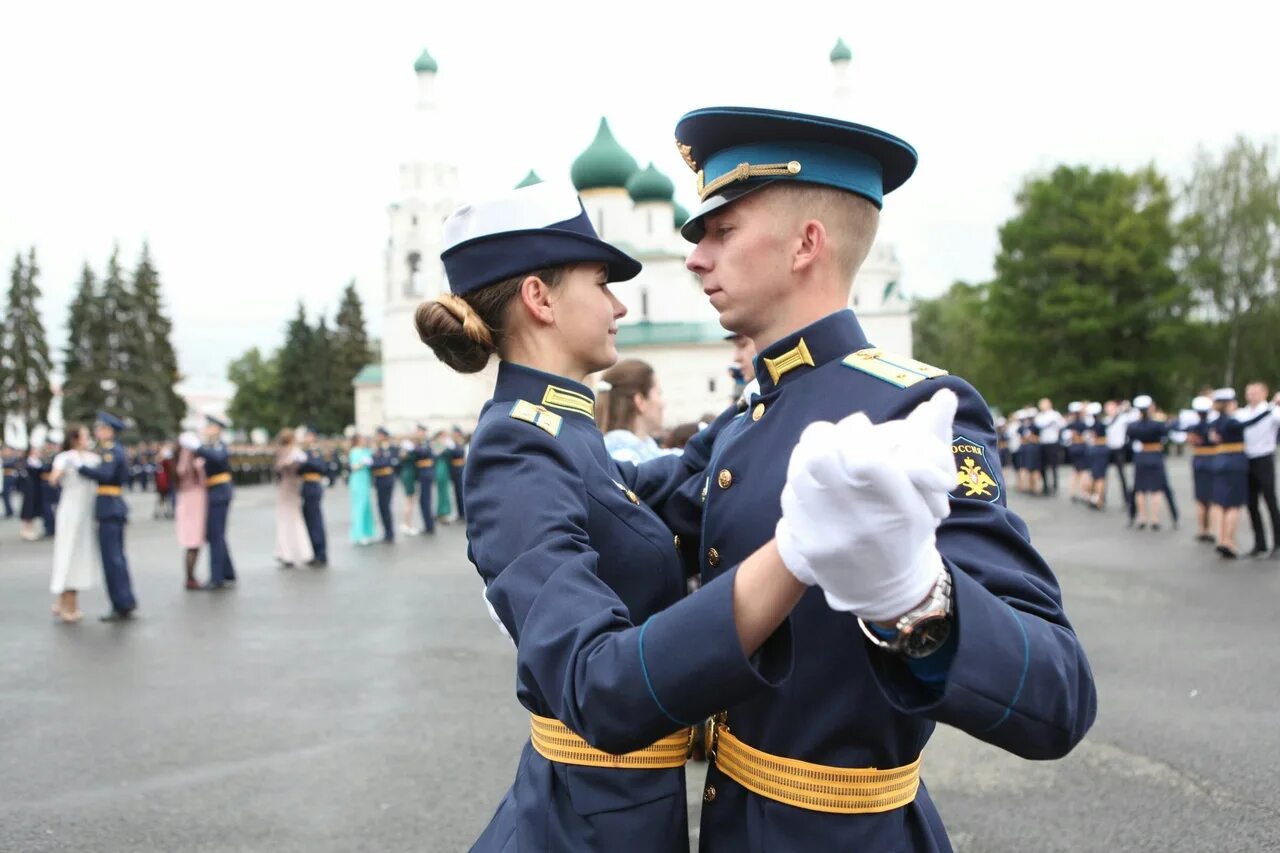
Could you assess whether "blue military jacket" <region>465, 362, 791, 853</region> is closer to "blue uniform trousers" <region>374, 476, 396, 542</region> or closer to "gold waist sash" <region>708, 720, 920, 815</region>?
"gold waist sash" <region>708, 720, 920, 815</region>

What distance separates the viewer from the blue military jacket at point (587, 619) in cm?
135

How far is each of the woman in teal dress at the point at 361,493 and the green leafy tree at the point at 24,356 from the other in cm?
4616

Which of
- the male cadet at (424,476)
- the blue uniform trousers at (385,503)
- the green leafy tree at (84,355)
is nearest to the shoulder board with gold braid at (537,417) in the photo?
the blue uniform trousers at (385,503)

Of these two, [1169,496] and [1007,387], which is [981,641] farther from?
[1007,387]

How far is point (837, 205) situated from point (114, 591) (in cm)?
1110

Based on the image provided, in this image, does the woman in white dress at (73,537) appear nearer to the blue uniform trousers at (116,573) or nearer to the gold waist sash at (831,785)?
the blue uniform trousers at (116,573)

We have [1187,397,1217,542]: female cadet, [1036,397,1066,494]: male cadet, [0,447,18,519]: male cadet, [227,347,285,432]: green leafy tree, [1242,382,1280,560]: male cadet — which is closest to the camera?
[1242,382,1280,560]: male cadet

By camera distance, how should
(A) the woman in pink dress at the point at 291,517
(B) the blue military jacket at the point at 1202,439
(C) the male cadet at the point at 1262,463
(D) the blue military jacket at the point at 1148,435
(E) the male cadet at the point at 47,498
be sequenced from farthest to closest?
(E) the male cadet at the point at 47,498, (D) the blue military jacket at the point at 1148,435, (A) the woman in pink dress at the point at 291,517, (B) the blue military jacket at the point at 1202,439, (C) the male cadet at the point at 1262,463

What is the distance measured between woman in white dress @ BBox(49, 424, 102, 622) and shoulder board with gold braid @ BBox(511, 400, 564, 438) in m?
10.7

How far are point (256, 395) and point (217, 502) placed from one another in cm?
8991

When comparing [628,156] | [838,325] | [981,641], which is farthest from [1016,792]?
[628,156]

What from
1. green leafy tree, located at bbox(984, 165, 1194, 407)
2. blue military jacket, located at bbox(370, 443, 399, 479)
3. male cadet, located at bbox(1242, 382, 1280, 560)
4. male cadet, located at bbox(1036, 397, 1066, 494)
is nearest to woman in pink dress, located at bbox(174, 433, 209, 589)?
blue military jacket, located at bbox(370, 443, 399, 479)

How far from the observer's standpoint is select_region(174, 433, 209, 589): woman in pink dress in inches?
544

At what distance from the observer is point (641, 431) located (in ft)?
22.5
